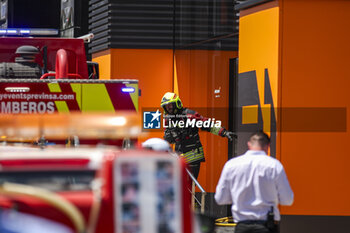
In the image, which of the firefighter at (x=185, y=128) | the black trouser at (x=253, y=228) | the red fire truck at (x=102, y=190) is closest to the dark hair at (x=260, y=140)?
the black trouser at (x=253, y=228)

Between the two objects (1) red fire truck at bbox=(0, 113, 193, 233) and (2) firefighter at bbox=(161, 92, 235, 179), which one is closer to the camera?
(1) red fire truck at bbox=(0, 113, 193, 233)

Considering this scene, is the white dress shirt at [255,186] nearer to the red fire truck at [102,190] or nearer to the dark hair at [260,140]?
the dark hair at [260,140]

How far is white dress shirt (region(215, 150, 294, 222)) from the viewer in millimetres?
6238

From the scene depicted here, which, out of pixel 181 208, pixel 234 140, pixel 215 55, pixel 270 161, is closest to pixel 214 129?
pixel 234 140

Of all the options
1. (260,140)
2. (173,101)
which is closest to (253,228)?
(260,140)

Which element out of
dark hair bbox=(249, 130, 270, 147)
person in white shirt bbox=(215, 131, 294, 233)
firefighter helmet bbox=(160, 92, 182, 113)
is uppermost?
firefighter helmet bbox=(160, 92, 182, 113)

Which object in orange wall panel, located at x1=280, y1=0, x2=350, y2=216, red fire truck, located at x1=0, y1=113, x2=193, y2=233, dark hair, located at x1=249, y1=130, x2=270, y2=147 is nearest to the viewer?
red fire truck, located at x1=0, y1=113, x2=193, y2=233

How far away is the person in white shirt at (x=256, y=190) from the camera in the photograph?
20.5 ft

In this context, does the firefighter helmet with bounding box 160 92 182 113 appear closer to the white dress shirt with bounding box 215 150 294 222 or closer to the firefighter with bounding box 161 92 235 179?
the firefighter with bounding box 161 92 235 179

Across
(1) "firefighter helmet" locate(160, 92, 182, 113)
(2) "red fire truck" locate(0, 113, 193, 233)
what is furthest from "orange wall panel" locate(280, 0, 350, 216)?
(2) "red fire truck" locate(0, 113, 193, 233)

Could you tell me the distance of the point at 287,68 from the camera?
966 centimetres

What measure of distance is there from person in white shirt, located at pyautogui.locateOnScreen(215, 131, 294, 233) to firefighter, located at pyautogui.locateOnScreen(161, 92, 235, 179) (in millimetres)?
5157

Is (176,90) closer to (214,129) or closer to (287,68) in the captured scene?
(214,129)

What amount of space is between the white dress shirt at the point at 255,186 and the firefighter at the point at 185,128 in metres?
5.16
